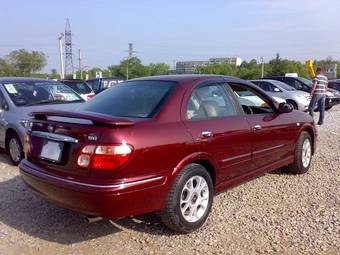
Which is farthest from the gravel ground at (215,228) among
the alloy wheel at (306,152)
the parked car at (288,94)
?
the parked car at (288,94)

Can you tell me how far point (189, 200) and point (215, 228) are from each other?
43cm

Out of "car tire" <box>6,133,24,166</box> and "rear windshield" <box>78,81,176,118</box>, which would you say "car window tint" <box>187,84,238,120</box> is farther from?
"car tire" <box>6,133,24,166</box>

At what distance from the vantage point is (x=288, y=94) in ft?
50.6

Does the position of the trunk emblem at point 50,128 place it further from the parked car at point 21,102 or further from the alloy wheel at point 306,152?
the alloy wheel at point 306,152

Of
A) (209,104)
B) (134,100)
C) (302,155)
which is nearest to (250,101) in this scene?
(302,155)

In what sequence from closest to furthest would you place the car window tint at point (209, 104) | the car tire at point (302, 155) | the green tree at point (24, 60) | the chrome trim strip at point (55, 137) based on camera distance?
the chrome trim strip at point (55, 137) → the car window tint at point (209, 104) → the car tire at point (302, 155) → the green tree at point (24, 60)

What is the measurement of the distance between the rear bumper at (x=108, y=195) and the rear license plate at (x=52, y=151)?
0.54 feet

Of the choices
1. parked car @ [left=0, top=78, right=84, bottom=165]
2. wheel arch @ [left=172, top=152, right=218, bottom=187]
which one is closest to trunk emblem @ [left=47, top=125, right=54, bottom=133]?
wheel arch @ [left=172, top=152, right=218, bottom=187]

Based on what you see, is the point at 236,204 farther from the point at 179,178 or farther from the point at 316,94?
the point at 316,94

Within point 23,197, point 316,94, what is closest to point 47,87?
point 23,197

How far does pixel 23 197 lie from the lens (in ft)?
16.8

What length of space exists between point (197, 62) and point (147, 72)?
1579 cm

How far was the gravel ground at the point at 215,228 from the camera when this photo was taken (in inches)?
144

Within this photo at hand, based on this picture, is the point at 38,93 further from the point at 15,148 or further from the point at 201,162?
the point at 201,162
